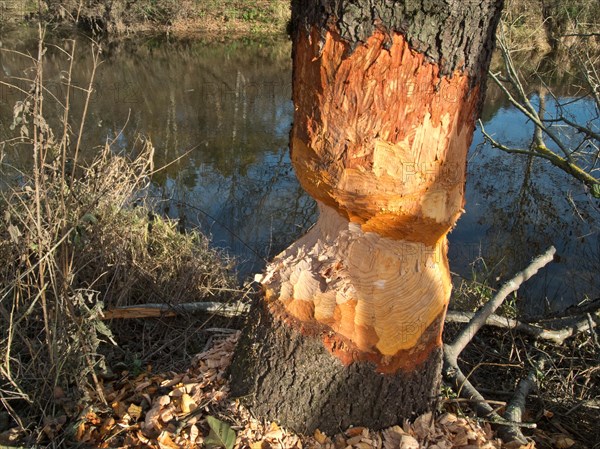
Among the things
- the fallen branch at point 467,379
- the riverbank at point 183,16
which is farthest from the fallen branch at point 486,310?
the riverbank at point 183,16

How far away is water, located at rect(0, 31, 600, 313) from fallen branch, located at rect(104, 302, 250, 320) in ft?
4.02

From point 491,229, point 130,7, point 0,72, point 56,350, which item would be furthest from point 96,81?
point 56,350

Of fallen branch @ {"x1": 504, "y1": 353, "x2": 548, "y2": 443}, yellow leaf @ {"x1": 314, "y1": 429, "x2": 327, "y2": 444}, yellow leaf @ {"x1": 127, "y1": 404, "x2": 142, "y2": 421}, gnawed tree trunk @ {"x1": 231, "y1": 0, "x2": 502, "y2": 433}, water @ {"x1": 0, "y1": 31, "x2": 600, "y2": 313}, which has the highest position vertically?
gnawed tree trunk @ {"x1": 231, "y1": 0, "x2": 502, "y2": 433}

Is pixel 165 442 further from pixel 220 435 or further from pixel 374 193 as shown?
pixel 374 193

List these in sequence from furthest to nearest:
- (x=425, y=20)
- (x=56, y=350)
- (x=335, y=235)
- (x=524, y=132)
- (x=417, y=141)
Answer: (x=524, y=132), (x=56, y=350), (x=335, y=235), (x=417, y=141), (x=425, y=20)

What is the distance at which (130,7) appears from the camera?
38.5 ft

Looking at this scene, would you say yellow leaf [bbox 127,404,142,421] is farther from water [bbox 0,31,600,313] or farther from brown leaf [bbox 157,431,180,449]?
water [bbox 0,31,600,313]

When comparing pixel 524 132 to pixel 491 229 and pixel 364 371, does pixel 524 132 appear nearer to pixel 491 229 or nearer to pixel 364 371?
pixel 491 229

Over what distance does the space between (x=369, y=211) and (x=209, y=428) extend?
2.79 ft

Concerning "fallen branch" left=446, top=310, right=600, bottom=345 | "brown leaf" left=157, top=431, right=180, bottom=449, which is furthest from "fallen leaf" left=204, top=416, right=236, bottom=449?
"fallen branch" left=446, top=310, right=600, bottom=345

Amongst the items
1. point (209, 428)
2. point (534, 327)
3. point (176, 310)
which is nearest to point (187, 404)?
point (209, 428)

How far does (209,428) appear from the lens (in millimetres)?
1604

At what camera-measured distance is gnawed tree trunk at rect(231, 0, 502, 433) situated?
124 centimetres

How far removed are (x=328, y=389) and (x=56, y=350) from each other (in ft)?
3.29
